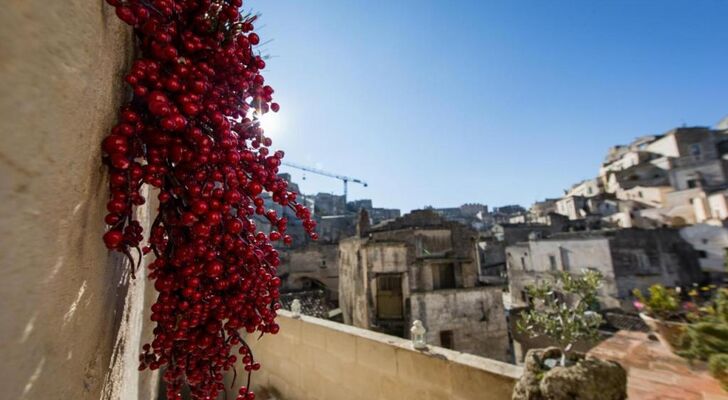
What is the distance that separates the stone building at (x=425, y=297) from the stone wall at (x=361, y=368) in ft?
43.6

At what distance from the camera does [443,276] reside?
19.0 metres

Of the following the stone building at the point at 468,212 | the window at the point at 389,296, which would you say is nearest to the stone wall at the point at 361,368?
the window at the point at 389,296

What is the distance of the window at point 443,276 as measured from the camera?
61.6 feet

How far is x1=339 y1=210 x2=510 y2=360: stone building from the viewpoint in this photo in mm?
17422

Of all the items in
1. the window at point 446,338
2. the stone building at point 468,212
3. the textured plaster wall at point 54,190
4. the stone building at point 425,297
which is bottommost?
the window at point 446,338

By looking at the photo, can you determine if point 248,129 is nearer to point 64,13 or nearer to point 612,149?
point 64,13

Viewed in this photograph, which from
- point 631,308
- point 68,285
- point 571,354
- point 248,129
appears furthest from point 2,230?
point 631,308

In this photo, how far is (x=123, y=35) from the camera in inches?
40.6

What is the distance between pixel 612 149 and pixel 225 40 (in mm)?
62392

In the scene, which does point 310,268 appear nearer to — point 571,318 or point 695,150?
point 571,318

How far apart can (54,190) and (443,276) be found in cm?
1977

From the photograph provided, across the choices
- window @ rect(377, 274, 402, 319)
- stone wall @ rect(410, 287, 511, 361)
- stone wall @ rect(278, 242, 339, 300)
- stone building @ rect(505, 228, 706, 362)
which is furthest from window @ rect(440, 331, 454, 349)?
stone wall @ rect(278, 242, 339, 300)

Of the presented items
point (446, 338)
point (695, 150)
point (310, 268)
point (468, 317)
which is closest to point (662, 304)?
point (446, 338)

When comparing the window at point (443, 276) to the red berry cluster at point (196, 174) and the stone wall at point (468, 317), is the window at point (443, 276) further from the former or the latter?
the red berry cluster at point (196, 174)
